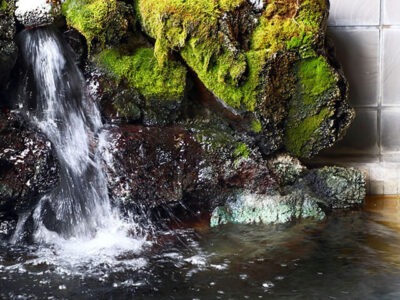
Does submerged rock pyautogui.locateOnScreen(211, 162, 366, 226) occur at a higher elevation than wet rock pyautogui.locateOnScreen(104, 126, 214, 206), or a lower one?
lower

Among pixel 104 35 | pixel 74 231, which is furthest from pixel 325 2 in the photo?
pixel 74 231

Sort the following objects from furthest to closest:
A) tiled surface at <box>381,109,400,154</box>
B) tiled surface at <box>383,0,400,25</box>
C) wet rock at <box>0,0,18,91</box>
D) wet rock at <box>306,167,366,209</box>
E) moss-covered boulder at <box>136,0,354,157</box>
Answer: tiled surface at <box>381,109,400,154</box>, tiled surface at <box>383,0,400,25</box>, wet rock at <box>306,167,366,209</box>, moss-covered boulder at <box>136,0,354,157</box>, wet rock at <box>0,0,18,91</box>

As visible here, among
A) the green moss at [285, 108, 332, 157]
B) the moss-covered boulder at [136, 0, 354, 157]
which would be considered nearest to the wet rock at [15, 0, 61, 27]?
the moss-covered boulder at [136, 0, 354, 157]

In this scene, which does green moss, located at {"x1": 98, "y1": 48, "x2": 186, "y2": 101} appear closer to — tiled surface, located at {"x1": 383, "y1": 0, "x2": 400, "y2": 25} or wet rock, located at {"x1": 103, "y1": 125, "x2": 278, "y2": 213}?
wet rock, located at {"x1": 103, "y1": 125, "x2": 278, "y2": 213}

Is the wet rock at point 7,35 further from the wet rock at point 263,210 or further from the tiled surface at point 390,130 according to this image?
the tiled surface at point 390,130

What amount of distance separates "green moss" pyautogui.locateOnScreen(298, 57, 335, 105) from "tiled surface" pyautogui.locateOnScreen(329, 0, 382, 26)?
55.5 inches

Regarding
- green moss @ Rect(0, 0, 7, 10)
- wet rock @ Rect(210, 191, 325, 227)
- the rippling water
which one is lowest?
the rippling water

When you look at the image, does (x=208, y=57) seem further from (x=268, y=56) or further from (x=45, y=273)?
(x=45, y=273)

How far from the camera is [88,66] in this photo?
4242mm

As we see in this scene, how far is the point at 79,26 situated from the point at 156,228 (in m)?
1.85

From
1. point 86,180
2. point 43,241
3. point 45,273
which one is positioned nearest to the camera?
point 45,273

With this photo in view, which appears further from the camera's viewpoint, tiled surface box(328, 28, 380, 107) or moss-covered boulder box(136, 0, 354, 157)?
tiled surface box(328, 28, 380, 107)

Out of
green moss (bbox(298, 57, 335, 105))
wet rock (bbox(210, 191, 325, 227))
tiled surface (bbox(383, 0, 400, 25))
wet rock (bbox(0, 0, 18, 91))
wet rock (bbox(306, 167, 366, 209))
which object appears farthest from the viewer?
tiled surface (bbox(383, 0, 400, 25))

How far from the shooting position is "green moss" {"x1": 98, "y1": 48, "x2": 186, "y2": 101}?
13.8 feet
